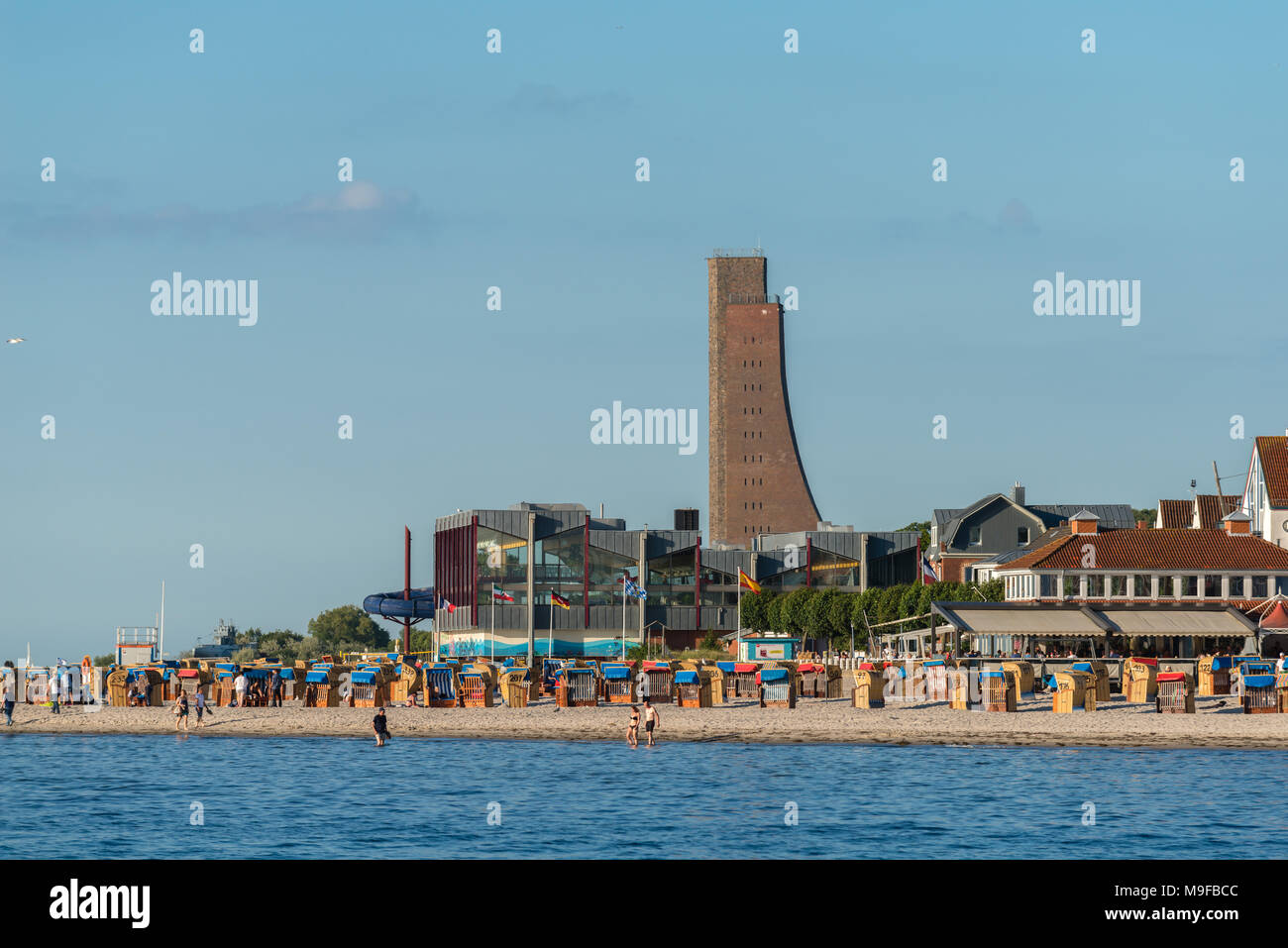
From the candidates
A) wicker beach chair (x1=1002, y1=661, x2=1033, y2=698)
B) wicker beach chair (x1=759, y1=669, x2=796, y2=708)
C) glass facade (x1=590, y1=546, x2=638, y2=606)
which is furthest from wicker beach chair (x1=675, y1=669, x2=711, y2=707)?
glass facade (x1=590, y1=546, x2=638, y2=606)

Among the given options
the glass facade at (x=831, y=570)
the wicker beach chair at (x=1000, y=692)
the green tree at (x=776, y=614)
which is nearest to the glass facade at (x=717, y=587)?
the glass facade at (x=831, y=570)

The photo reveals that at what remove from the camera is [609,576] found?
5295 inches

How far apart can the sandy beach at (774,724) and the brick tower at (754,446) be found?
134730 millimetres

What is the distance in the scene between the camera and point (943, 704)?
56.9m

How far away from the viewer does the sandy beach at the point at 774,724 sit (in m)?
47.2

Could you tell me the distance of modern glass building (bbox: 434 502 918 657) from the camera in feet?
438

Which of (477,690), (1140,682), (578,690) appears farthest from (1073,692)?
(477,690)

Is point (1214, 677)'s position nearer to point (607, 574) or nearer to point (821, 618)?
point (821, 618)

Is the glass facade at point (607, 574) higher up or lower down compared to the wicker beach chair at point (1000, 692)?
higher up

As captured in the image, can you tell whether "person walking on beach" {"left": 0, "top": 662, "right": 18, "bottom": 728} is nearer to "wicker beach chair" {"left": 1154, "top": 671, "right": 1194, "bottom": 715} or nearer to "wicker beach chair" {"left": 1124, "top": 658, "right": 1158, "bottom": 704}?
"wicker beach chair" {"left": 1154, "top": 671, "right": 1194, "bottom": 715}

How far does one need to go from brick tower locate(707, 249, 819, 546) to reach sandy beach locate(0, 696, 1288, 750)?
135m

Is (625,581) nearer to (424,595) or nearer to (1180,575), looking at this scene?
(1180,575)

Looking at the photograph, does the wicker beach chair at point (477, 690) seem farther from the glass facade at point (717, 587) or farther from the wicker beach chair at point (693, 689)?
the glass facade at point (717, 587)
